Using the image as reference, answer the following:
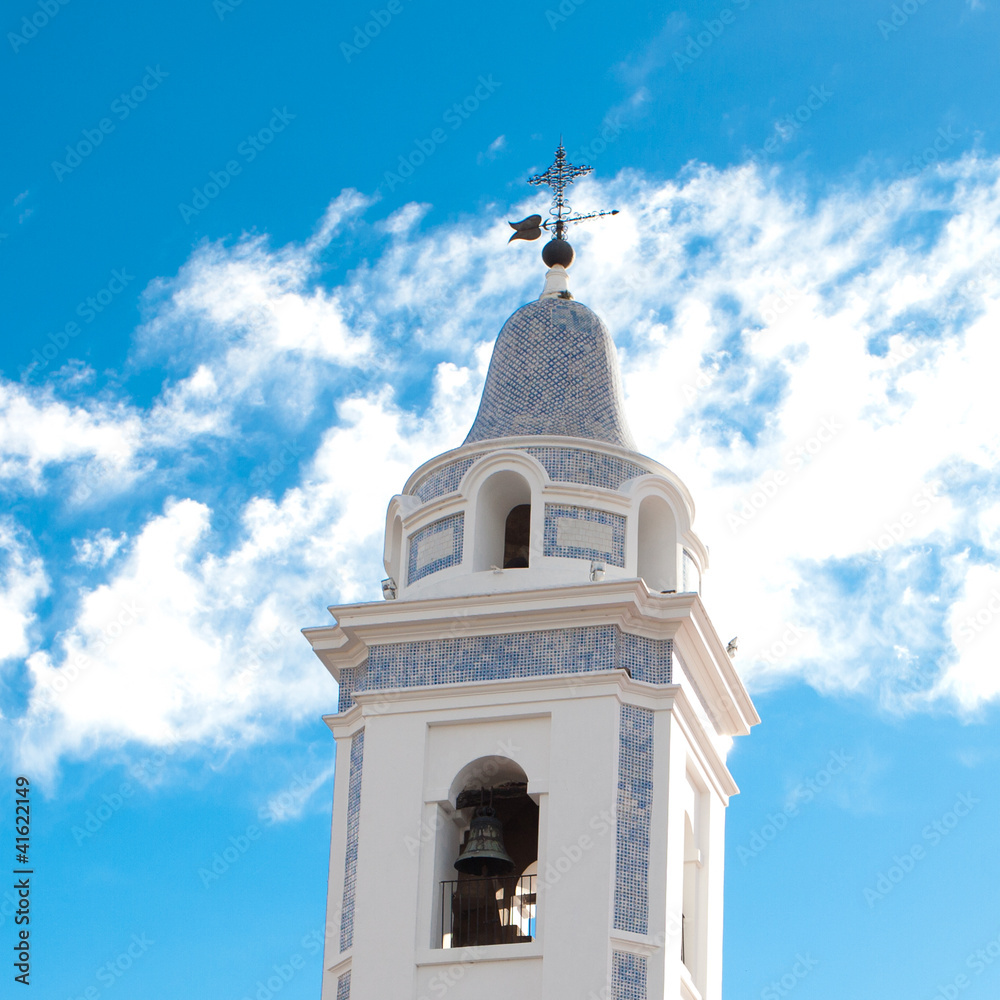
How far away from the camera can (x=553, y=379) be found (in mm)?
27469

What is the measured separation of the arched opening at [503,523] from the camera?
84.6 feet

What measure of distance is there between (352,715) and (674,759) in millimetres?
3778

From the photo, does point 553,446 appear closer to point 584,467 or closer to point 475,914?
point 584,467

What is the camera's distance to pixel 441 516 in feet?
85.9

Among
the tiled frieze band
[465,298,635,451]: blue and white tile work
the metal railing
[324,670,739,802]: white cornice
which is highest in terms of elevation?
[465,298,635,451]: blue and white tile work

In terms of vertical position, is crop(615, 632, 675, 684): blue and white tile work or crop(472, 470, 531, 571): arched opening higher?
crop(472, 470, 531, 571): arched opening

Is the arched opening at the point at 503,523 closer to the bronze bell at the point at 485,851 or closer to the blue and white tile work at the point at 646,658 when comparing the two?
the blue and white tile work at the point at 646,658

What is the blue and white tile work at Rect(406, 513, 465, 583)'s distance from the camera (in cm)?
2581

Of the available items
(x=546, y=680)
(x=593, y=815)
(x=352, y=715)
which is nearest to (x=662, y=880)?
(x=593, y=815)

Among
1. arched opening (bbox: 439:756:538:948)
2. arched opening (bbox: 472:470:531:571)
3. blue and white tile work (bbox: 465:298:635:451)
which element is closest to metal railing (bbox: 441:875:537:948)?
arched opening (bbox: 439:756:538:948)

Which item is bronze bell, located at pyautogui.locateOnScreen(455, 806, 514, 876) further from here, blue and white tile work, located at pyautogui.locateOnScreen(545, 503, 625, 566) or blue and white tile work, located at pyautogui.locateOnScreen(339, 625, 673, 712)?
blue and white tile work, located at pyautogui.locateOnScreen(545, 503, 625, 566)

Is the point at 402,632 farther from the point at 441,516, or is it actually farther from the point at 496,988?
the point at 496,988

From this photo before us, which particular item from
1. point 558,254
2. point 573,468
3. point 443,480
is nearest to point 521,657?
point 573,468

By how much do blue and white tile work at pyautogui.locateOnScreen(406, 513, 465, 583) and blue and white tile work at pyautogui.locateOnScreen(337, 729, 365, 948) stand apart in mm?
2308
